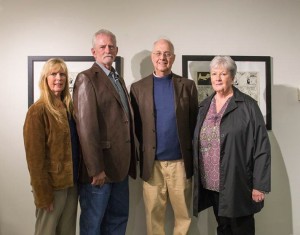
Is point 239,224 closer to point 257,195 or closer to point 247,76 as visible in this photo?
point 257,195

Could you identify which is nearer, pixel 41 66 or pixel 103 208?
pixel 103 208

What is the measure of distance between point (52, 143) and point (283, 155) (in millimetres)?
1956

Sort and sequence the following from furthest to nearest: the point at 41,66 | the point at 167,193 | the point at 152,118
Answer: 1. the point at 41,66
2. the point at 167,193
3. the point at 152,118

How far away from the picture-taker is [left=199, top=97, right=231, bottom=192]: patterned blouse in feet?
5.91

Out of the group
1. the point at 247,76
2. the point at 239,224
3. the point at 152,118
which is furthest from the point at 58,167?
the point at 247,76

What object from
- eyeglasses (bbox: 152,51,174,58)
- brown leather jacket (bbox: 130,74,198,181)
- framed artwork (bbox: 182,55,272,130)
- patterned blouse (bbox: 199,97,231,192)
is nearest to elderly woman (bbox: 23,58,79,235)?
brown leather jacket (bbox: 130,74,198,181)

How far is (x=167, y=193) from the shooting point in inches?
82.7

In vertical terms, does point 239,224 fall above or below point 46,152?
below

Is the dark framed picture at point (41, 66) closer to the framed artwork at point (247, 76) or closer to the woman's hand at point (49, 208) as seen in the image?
the framed artwork at point (247, 76)

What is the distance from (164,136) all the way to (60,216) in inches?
33.5

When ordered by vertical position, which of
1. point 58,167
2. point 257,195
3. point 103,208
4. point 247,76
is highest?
point 247,76

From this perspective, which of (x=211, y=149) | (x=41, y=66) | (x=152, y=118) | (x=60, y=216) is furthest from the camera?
(x=41, y=66)

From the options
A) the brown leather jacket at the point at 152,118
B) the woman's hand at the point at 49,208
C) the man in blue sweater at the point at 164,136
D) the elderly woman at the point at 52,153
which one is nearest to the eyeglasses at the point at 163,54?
the man in blue sweater at the point at 164,136

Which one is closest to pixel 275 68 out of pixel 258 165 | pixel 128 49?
pixel 258 165
